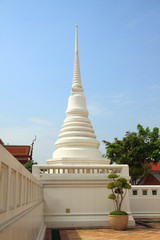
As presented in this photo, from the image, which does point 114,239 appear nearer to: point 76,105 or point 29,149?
point 76,105

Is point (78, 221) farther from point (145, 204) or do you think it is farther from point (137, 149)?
point (137, 149)

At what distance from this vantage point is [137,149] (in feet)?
90.7

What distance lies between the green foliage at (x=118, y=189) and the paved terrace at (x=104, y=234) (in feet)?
4.04

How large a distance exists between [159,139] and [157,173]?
37.3 feet

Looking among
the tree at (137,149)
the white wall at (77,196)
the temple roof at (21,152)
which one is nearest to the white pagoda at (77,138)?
the white wall at (77,196)

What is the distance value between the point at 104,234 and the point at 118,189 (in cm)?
206

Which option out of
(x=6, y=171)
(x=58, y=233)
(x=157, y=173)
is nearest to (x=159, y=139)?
(x=157, y=173)

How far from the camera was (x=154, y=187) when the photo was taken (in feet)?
48.7

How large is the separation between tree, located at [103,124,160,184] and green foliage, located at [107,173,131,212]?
16349 mm

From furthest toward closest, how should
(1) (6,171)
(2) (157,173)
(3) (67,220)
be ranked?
(2) (157,173)
(3) (67,220)
(1) (6,171)

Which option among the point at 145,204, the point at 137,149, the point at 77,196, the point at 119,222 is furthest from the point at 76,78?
the point at 137,149

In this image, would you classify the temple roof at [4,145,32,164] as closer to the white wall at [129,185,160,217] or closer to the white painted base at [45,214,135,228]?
the white wall at [129,185,160,217]

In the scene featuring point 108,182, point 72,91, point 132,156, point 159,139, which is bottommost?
point 108,182

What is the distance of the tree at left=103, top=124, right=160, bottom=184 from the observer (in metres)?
27.8
